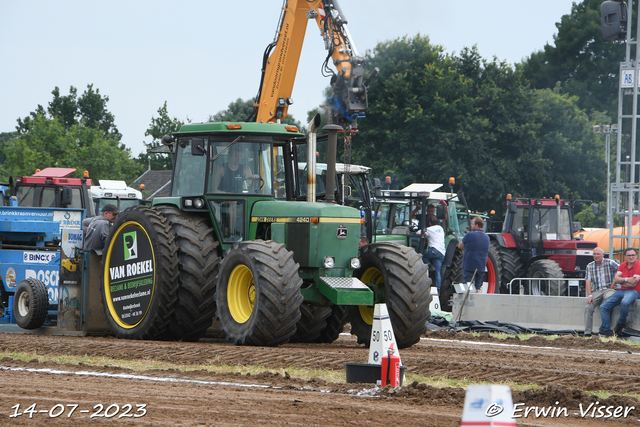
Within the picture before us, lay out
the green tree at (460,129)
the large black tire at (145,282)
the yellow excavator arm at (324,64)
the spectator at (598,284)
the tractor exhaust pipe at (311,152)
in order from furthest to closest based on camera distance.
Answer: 1. the green tree at (460,129)
2. the yellow excavator arm at (324,64)
3. the spectator at (598,284)
4. the large black tire at (145,282)
5. the tractor exhaust pipe at (311,152)

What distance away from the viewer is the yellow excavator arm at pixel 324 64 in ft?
48.1

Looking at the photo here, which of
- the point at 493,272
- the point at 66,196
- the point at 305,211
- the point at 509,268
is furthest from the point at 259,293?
the point at 509,268

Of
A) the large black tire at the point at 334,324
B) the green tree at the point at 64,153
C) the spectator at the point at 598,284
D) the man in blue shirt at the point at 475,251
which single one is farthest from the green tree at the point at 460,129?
the large black tire at the point at 334,324

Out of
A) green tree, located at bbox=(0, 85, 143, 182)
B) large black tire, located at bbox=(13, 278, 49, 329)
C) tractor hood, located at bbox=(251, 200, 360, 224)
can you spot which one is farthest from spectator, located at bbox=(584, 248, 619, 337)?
green tree, located at bbox=(0, 85, 143, 182)

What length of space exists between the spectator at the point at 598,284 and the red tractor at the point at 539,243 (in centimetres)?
616

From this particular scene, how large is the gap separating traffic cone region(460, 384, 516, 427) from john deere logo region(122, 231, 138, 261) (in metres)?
8.56

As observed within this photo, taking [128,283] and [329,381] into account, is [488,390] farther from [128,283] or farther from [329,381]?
[128,283]

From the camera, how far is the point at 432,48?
4394cm

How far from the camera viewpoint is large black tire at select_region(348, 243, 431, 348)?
380 inches

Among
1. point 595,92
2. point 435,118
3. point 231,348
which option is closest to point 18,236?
point 231,348

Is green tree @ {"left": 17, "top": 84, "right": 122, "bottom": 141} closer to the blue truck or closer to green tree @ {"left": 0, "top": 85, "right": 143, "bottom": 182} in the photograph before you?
green tree @ {"left": 0, "top": 85, "right": 143, "bottom": 182}

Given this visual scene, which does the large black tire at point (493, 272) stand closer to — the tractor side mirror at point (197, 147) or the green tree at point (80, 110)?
the tractor side mirror at point (197, 147)

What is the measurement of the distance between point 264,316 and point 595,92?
55.9 m

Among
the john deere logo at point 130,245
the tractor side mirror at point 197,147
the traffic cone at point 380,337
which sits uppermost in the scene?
the tractor side mirror at point 197,147
